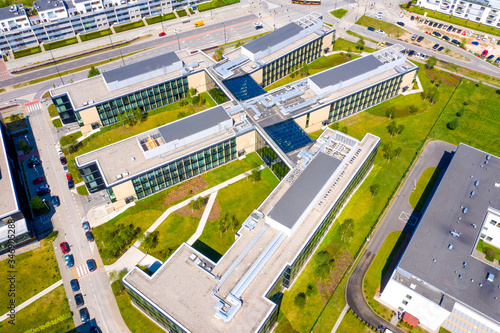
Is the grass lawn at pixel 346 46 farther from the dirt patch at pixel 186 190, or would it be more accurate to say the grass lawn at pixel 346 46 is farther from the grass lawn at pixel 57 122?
the grass lawn at pixel 57 122

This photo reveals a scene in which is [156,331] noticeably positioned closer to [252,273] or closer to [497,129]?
[252,273]

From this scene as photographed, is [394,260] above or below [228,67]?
below

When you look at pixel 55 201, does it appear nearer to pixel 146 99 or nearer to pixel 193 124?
pixel 193 124

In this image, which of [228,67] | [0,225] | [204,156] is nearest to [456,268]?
[204,156]

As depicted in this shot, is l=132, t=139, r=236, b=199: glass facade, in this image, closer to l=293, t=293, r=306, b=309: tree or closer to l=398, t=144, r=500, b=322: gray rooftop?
l=293, t=293, r=306, b=309: tree

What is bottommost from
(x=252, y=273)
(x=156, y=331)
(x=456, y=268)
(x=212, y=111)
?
(x=156, y=331)

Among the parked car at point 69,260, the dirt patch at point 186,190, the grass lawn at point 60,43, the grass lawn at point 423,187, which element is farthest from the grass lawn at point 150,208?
the grass lawn at point 60,43
